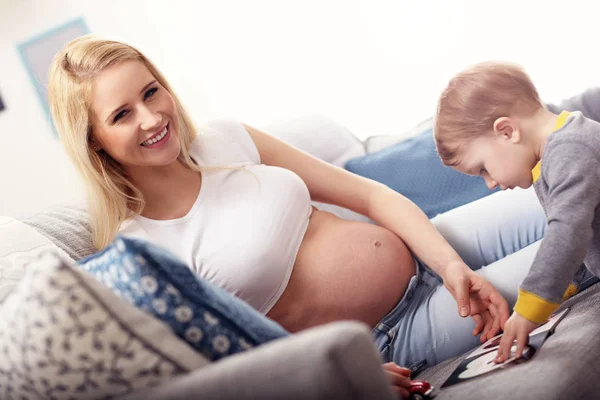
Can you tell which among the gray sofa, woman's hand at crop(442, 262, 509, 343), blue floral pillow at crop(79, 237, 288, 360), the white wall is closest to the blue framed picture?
the white wall

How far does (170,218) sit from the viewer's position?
1502 millimetres

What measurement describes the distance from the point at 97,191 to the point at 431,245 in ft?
2.43

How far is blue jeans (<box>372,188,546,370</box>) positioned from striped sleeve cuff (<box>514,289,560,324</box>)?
0.79 feet

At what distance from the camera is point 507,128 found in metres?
1.23

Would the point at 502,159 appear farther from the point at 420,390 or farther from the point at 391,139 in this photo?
the point at 391,139

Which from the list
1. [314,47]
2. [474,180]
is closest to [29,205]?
[314,47]

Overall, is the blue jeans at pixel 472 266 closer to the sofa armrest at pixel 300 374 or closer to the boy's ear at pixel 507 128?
the boy's ear at pixel 507 128

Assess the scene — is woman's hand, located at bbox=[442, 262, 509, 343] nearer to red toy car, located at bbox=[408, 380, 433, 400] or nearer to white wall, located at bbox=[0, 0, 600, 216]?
red toy car, located at bbox=[408, 380, 433, 400]

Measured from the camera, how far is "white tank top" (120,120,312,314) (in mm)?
1377

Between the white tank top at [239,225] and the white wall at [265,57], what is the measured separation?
5.26 ft

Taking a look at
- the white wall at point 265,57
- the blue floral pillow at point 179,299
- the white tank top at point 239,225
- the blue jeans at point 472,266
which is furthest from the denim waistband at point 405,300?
the white wall at point 265,57

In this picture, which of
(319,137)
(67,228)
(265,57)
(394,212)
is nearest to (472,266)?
(394,212)

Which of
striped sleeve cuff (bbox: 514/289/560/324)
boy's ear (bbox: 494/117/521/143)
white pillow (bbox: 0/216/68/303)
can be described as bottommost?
striped sleeve cuff (bbox: 514/289/560/324)

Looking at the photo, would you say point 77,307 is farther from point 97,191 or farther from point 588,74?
point 588,74
